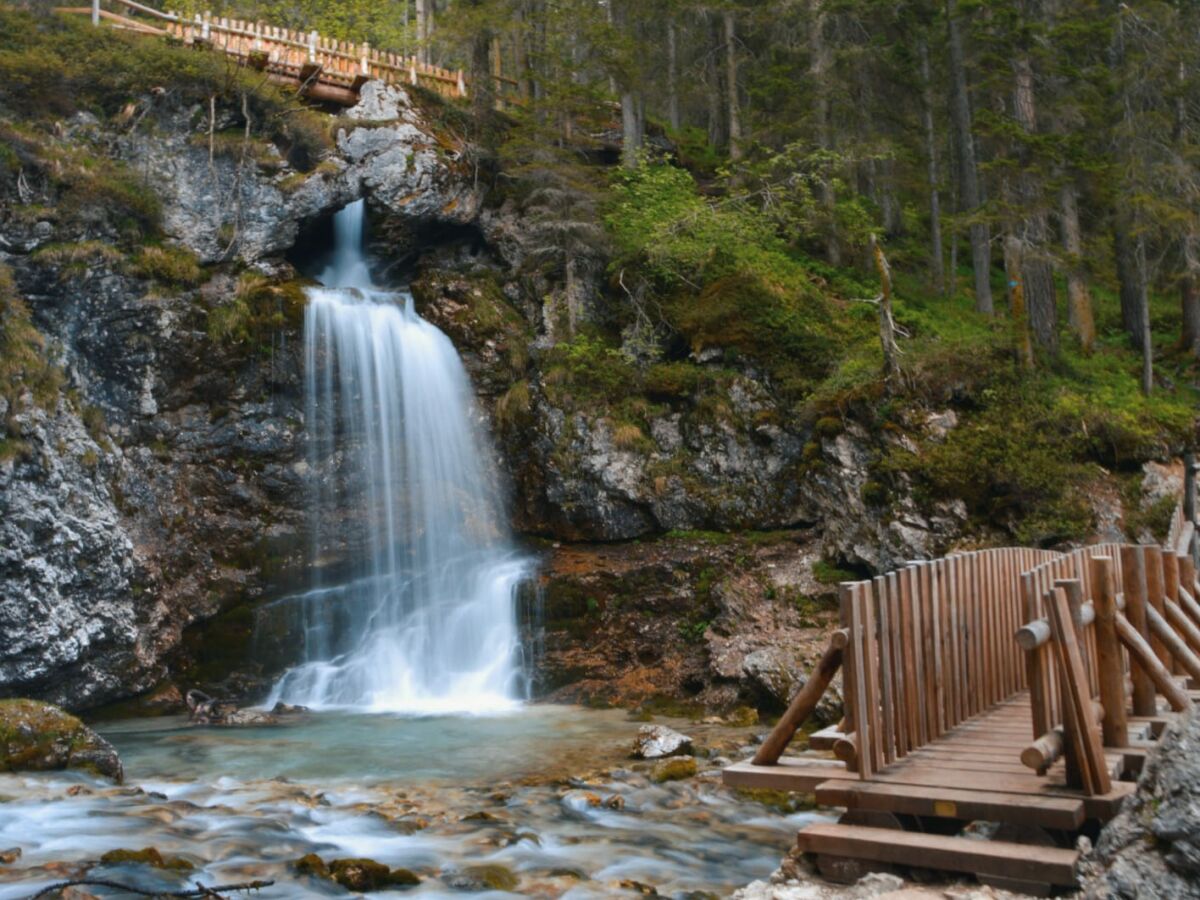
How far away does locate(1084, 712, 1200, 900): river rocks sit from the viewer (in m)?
3.57

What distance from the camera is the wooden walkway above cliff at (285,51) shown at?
19.4 metres

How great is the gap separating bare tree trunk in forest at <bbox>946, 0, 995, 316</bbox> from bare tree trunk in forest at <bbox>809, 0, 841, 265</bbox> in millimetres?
2704

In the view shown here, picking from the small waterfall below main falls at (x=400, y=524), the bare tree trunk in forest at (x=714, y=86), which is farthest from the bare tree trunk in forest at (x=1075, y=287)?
the small waterfall below main falls at (x=400, y=524)

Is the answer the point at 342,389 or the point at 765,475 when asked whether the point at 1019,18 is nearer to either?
the point at 765,475

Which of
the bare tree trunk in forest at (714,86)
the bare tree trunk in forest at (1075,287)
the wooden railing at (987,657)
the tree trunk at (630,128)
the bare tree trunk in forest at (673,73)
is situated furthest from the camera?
the bare tree trunk in forest at (673,73)

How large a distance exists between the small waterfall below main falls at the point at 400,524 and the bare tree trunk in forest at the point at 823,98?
867cm

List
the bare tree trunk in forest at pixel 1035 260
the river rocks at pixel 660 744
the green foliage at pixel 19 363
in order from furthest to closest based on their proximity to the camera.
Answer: the bare tree trunk in forest at pixel 1035 260, the green foliage at pixel 19 363, the river rocks at pixel 660 744

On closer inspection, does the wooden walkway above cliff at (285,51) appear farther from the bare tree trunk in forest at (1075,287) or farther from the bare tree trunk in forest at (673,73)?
the bare tree trunk in forest at (1075,287)

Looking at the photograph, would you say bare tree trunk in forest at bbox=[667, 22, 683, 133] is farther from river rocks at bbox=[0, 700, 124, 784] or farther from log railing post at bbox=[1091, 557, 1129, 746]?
log railing post at bbox=[1091, 557, 1129, 746]

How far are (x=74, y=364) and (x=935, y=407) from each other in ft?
43.9

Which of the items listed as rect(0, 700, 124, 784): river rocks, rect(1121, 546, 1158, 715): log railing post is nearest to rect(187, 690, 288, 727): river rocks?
rect(0, 700, 124, 784): river rocks

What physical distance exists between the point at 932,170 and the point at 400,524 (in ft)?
53.7

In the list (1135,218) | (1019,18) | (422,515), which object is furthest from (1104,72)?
(422,515)

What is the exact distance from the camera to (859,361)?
53.6 feet
